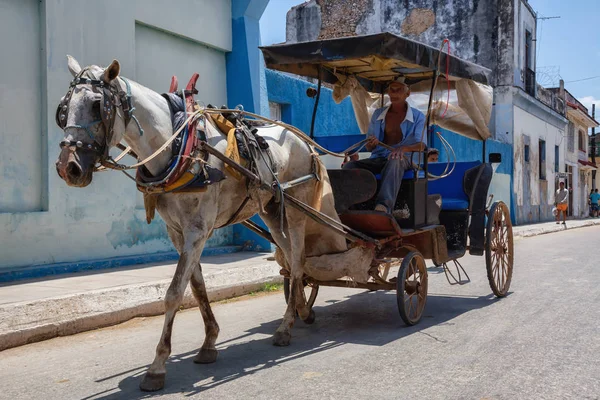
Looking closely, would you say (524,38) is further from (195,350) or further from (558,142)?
(195,350)

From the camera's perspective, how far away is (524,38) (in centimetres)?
2511

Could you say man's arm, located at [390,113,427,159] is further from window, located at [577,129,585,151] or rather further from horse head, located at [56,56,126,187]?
window, located at [577,129,585,151]

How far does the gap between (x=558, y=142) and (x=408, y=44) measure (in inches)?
1115

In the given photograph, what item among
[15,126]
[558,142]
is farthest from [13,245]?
[558,142]

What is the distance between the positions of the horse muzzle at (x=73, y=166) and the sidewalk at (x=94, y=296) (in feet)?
7.10

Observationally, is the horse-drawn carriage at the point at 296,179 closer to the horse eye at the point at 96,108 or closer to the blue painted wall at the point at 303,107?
the horse eye at the point at 96,108

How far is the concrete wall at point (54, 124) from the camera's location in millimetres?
7551

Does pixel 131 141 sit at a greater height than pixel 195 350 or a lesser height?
greater

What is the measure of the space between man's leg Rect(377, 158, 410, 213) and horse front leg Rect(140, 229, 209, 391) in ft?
6.53

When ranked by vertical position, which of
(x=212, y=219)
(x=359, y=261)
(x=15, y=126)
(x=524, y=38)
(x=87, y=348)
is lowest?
(x=87, y=348)

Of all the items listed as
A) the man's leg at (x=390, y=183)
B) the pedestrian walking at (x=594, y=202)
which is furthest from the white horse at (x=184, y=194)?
the pedestrian walking at (x=594, y=202)

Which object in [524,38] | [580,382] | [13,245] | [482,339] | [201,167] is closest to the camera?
[580,382]

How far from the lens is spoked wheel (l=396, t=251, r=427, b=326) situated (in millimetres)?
5543

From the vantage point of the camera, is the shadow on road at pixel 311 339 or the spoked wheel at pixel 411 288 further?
the spoked wheel at pixel 411 288
